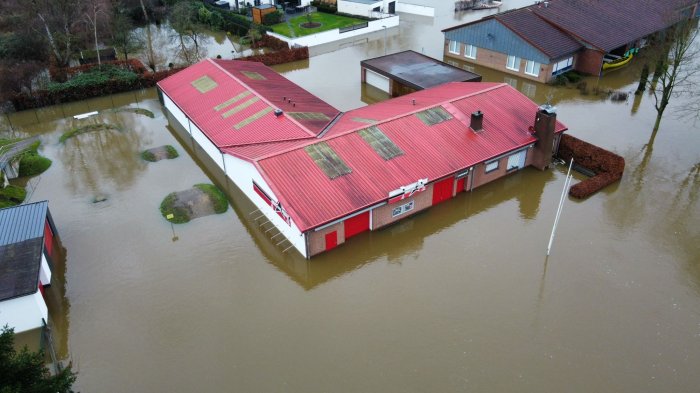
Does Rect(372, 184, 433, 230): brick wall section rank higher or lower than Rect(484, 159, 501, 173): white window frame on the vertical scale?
lower

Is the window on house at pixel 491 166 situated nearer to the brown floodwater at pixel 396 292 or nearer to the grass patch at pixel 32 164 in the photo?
the brown floodwater at pixel 396 292

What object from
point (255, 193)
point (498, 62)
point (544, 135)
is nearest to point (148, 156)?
point (255, 193)

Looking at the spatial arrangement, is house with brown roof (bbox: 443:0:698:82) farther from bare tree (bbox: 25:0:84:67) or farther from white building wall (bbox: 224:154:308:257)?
bare tree (bbox: 25:0:84:67)

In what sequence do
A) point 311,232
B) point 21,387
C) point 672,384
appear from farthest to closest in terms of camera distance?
point 311,232
point 672,384
point 21,387

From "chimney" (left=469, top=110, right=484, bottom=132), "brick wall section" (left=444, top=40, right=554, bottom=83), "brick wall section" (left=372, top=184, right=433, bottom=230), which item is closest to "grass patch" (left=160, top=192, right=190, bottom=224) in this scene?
"brick wall section" (left=372, top=184, right=433, bottom=230)

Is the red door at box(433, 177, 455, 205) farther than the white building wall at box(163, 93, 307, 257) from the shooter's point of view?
Yes

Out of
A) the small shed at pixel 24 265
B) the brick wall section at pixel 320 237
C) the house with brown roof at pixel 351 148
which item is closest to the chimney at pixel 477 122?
the house with brown roof at pixel 351 148

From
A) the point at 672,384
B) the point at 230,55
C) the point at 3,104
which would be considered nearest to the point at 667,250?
the point at 672,384

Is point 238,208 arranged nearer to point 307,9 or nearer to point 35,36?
point 35,36
